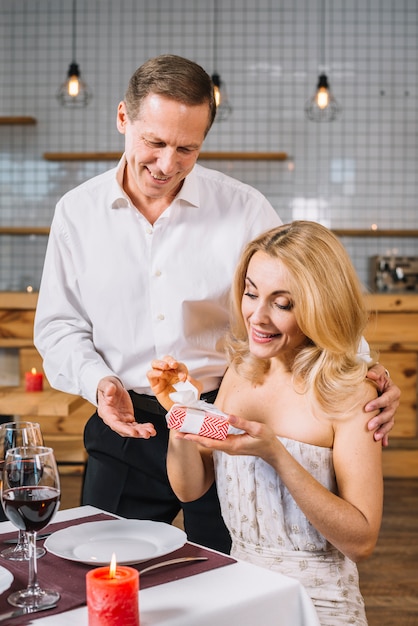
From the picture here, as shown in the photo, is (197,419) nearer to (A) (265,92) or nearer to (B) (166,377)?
(B) (166,377)

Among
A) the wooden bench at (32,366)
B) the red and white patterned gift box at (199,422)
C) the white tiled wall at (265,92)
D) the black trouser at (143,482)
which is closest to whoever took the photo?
the red and white patterned gift box at (199,422)

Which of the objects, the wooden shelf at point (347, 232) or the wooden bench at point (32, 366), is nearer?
the wooden bench at point (32, 366)

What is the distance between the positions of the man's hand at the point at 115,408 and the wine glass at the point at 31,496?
1.36ft

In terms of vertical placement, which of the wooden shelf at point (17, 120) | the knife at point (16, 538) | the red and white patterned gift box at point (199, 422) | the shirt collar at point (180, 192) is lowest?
the knife at point (16, 538)

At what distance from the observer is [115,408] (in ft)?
5.65

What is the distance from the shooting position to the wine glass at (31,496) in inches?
44.4

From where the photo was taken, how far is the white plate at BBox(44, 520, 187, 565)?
1.26 meters

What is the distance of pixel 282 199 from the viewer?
230 inches

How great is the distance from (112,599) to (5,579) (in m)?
0.26

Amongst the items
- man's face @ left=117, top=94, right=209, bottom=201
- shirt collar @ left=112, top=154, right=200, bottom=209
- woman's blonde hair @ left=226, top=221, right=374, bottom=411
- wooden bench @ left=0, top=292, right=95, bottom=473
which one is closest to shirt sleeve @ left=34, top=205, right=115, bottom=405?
shirt collar @ left=112, top=154, right=200, bottom=209

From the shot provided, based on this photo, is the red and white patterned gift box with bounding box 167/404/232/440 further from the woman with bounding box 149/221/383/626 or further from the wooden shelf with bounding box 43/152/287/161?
the wooden shelf with bounding box 43/152/287/161

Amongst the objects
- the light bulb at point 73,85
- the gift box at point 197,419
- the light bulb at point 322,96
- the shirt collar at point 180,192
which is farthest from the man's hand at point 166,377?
the light bulb at point 322,96

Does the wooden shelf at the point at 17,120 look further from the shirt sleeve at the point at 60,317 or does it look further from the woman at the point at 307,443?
the woman at the point at 307,443

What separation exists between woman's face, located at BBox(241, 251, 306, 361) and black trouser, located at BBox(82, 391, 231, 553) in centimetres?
44
